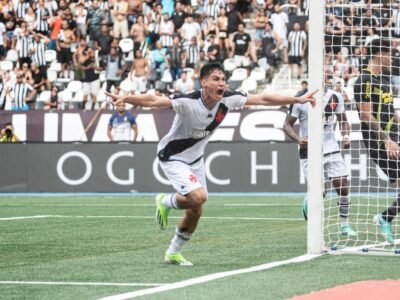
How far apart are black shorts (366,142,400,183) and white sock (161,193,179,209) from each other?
3.18m

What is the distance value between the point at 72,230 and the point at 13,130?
47.3ft

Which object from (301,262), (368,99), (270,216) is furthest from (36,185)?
(301,262)

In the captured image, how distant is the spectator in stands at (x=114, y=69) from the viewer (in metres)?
34.2

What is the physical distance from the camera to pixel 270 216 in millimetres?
19547

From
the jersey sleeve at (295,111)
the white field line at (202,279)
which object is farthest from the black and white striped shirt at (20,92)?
the white field line at (202,279)

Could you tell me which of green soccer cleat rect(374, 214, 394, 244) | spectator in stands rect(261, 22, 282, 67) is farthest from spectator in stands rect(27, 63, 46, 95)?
green soccer cleat rect(374, 214, 394, 244)

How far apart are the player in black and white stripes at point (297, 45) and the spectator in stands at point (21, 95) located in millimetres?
7719

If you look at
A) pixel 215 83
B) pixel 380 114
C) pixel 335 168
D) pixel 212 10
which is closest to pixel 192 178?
pixel 215 83

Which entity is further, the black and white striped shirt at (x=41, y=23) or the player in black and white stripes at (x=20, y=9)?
the player in black and white stripes at (x=20, y=9)

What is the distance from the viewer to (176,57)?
3406 cm

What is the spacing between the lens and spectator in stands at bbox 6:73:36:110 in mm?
33656

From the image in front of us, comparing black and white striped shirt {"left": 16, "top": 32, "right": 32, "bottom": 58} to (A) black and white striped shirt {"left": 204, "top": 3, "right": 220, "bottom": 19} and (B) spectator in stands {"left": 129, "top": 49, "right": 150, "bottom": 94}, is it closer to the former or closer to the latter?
(B) spectator in stands {"left": 129, "top": 49, "right": 150, "bottom": 94}

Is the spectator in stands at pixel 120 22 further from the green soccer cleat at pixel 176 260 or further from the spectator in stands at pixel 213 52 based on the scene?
the green soccer cleat at pixel 176 260

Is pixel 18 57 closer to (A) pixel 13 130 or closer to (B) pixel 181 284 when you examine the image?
(A) pixel 13 130
